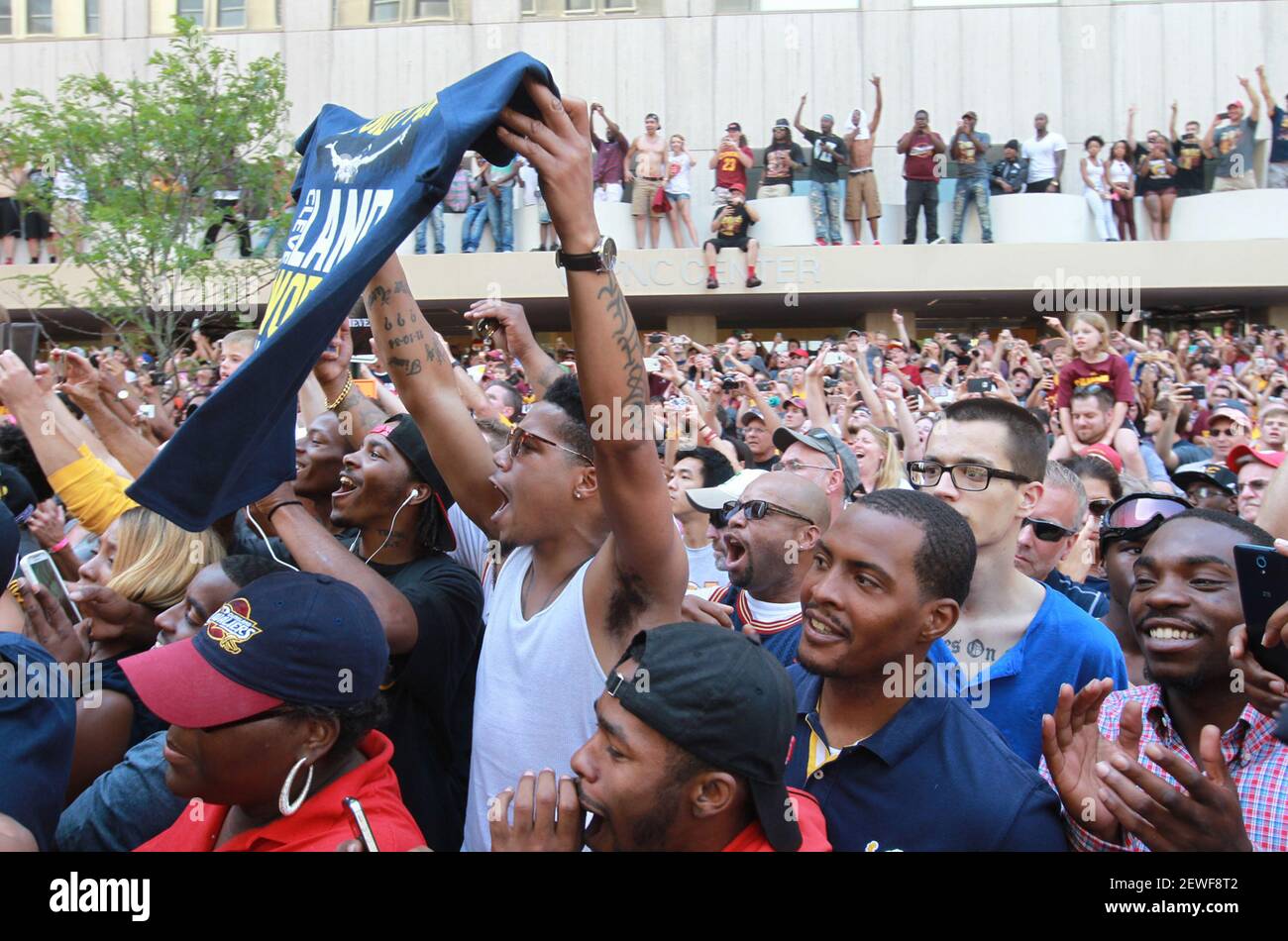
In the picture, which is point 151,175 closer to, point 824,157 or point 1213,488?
point 824,157

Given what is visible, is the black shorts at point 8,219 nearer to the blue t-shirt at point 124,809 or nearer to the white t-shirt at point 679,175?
the white t-shirt at point 679,175

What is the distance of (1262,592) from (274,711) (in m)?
1.91

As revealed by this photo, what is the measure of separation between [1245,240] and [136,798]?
20696mm

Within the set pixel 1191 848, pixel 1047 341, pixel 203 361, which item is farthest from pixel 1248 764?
pixel 203 361

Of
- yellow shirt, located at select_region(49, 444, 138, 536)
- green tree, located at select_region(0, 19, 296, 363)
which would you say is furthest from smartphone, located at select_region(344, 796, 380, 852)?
green tree, located at select_region(0, 19, 296, 363)

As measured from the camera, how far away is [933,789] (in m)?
2.34

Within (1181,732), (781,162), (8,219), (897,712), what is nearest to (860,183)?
(781,162)

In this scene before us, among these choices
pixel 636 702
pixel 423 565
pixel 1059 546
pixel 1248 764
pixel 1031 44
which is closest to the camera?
pixel 636 702

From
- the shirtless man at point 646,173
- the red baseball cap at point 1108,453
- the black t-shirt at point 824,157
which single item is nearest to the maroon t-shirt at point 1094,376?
the red baseball cap at point 1108,453

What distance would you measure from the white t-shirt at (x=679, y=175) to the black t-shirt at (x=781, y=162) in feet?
4.30

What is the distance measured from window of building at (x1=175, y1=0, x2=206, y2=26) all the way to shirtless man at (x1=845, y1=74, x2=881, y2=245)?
506 inches

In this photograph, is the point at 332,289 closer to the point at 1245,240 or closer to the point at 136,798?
the point at 136,798
